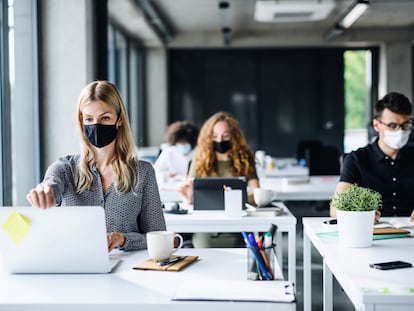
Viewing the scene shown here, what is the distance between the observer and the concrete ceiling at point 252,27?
9.94 m

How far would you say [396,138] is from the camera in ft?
11.9

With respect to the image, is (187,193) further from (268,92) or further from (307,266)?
(268,92)

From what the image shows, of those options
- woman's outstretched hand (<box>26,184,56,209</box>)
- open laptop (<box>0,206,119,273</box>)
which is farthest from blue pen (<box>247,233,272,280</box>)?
woman's outstretched hand (<box>26,184,56,209</box>)

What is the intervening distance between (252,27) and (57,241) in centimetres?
1031

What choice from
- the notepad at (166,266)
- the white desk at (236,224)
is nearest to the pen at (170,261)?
the notepad at (166,266)

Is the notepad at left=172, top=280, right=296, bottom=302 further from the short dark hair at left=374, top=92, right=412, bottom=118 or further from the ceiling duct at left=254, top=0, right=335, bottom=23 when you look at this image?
the ceiling duct at left=254, top=0, right=335, bottom=23

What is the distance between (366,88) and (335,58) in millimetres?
943

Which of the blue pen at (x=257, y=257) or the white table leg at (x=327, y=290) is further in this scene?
the white table leg at (x=327, y=290)

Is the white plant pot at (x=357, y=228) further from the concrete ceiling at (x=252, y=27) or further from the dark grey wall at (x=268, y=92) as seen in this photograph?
the dark grey wall at (x=268, y=92)

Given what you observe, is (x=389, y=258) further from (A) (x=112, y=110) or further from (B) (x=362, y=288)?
(A) (x=112, y=110)

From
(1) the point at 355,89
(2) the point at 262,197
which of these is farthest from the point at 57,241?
(1) the point at 355,89

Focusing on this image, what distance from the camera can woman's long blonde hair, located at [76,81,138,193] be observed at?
2.69 meters

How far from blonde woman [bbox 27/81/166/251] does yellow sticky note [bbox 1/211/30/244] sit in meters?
0.54

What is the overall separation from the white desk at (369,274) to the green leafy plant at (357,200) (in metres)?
0.16
